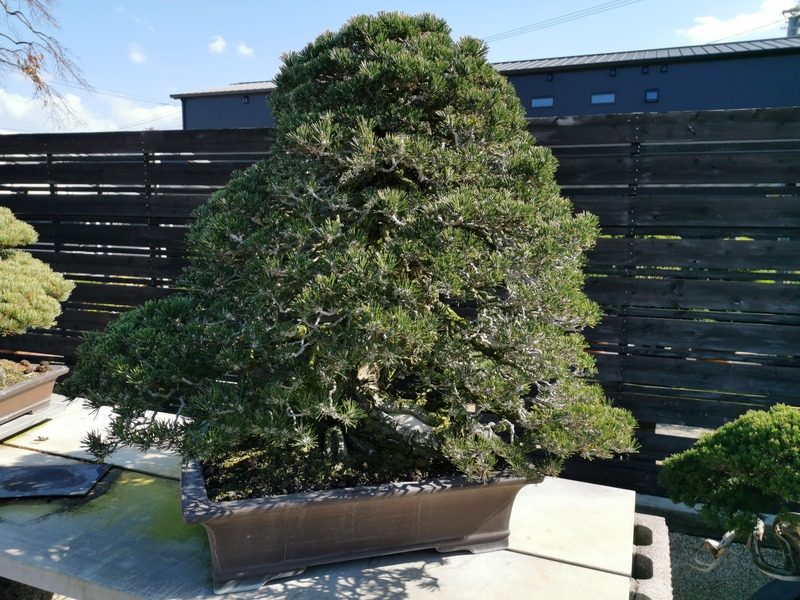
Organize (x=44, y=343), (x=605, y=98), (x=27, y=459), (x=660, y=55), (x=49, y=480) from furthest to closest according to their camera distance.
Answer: (x=605, y=98) → (x=660, y=55) → (x=44, y=343) → (x=27, y=459) → (x=49, y=480)

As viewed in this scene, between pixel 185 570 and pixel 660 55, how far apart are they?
10.1 metres

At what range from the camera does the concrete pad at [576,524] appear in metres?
1.60

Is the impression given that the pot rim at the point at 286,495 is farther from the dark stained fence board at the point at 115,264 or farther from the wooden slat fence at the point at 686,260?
the dark stained fence board at the point at 115,264

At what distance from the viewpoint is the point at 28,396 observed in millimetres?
2430

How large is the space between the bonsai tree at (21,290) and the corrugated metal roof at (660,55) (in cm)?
779

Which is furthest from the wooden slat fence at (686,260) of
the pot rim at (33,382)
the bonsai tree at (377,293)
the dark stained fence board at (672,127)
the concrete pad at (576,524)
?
the pot rim at (33,382)

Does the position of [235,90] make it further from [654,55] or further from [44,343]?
[44,343]

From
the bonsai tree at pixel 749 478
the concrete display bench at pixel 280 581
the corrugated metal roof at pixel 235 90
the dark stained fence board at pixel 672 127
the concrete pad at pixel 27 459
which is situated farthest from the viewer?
the corrugated metal roof at pixel 235 90

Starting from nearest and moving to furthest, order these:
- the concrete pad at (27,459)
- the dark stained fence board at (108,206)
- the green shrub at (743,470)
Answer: the green shrub at (743,470) < the concrete pad at (27,459) < the dark stained fence board at (108,206)

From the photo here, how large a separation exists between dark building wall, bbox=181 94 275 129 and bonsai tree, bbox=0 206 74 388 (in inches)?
366

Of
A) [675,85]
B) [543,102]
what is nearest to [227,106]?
[543,102]

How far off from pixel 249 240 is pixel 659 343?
1.74 metres

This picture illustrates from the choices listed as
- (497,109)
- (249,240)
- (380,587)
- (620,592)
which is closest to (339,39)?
(497,109)

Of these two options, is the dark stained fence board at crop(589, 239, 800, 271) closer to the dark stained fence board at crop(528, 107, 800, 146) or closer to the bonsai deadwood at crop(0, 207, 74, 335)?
the dark stained fence board at crop(528, 107, 800, 146)
